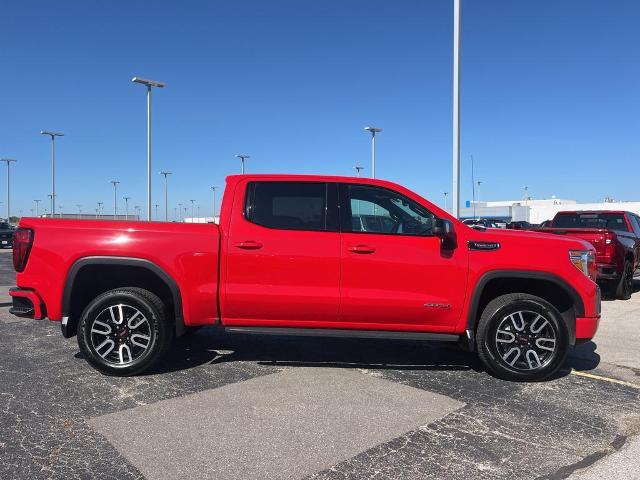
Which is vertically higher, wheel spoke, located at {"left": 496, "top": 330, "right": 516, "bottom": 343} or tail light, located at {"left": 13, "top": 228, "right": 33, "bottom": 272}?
tail light, located at {"left": 13, "top": 228, "right": 33, "bottom": 272}

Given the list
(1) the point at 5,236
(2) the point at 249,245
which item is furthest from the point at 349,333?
(1) the point at 5,236

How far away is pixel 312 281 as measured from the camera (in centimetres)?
489

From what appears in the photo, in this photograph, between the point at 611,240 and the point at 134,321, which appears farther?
the point at 611,240

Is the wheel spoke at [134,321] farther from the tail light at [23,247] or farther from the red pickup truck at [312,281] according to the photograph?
the tail light at [23,247]

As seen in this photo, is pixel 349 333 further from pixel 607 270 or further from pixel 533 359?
pixel 607 270

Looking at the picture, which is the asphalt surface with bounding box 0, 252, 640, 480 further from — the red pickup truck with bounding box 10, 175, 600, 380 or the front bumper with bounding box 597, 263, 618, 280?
the front bumper with bounding box 597, 263, 618, 280

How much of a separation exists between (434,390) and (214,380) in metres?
2.01

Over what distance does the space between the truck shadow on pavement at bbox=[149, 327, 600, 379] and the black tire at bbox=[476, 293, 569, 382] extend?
428 mm

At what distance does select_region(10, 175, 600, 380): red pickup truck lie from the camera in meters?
4.88

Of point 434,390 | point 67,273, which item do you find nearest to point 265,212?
point 67,273

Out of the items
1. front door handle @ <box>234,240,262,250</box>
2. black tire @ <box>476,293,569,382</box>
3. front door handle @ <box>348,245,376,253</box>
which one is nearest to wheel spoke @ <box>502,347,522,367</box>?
black tire @ <box>476,293,569,382</box>

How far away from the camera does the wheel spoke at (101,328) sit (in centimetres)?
492

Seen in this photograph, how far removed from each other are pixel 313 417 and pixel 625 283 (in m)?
8.61

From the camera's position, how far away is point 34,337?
6.58 meters
